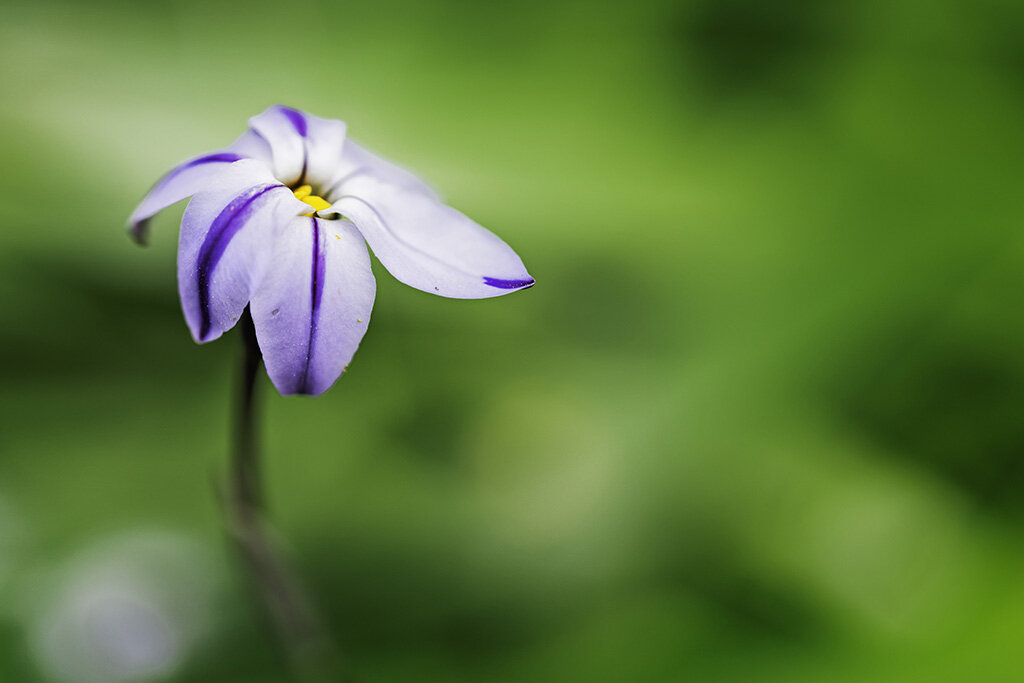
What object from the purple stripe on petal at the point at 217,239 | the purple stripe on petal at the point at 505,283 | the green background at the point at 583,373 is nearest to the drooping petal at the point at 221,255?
the purple stripe on petal at the point at 217,239

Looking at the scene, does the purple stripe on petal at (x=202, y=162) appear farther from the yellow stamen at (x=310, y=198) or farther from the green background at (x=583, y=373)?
the green background at (x=583, y=373)

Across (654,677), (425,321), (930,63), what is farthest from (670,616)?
(930,63)

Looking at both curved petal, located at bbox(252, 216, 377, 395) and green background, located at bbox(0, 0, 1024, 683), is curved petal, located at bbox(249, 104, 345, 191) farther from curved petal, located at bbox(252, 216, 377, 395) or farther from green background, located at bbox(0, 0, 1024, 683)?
green background, located at bbox(0, 0, 1024, 683)

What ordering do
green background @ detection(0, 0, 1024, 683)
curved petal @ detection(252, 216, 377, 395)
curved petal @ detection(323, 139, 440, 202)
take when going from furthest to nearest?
green background @ detection(0, 0, 1024, 683), curved petal @ detection(323, 139, 440, 202), curved petal @ detection(252, 216, 377, 395)

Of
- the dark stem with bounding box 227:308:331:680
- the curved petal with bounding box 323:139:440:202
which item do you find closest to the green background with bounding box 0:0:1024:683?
the dark stem with bounding box 227:308:331:680

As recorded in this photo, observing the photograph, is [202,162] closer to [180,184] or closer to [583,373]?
[180,184]

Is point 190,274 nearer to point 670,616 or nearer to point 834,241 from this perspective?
point 670,616
